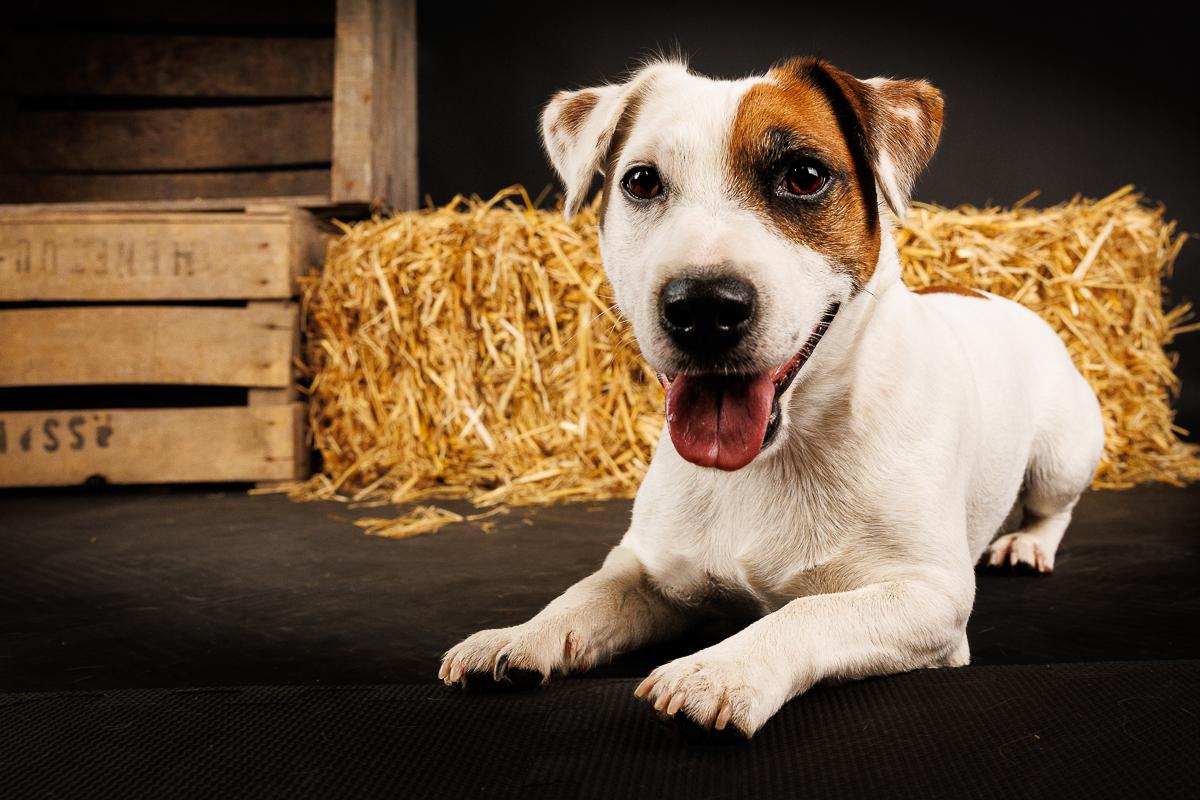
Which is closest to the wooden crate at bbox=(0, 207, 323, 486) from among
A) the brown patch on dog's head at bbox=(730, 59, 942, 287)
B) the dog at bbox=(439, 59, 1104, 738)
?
the dog at bbox=(439, 59, 1104, 738)

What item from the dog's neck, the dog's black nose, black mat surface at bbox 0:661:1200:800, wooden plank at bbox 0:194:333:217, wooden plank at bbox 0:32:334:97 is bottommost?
black mat surface at bbox 0:661:1200:800

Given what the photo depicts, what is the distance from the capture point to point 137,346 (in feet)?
13.3

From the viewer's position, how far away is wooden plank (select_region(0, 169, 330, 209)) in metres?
5.04

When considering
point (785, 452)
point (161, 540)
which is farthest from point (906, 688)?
point (161, 540)

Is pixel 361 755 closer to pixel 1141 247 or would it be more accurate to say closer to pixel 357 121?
pixel 357 121

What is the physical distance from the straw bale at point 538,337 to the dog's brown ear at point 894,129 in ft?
7.34

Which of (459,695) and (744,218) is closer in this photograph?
(459,695)

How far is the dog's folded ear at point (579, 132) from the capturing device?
192 cm

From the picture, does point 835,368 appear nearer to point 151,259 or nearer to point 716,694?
point 716,694

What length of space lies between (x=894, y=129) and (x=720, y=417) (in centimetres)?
64

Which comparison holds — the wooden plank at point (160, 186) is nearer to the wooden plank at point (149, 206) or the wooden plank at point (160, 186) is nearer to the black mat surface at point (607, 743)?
the wooden plank at point (149, 206)

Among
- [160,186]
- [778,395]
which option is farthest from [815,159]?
[160,186]

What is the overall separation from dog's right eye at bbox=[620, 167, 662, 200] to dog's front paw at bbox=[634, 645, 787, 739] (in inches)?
32.4

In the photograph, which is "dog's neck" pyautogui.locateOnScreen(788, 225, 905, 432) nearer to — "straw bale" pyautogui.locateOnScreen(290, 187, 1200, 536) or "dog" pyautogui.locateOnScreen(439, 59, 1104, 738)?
"dog" pyautogui.locateOnScreen(439, 59, 1104, 738)
